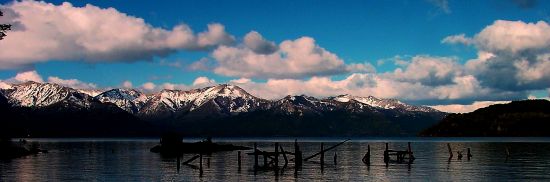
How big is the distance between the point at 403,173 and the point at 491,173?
11.3m

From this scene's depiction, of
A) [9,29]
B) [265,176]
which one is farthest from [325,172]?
[9,29]

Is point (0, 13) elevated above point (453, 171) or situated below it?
above

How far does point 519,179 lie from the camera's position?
232 feet

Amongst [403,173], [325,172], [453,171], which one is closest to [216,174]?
[325,172]

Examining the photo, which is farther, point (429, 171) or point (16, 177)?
point (429, 171)

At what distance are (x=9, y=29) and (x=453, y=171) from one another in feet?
195

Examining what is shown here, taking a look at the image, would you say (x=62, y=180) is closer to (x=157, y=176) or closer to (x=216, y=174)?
(x=157, y=176)

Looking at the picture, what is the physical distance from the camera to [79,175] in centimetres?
8212

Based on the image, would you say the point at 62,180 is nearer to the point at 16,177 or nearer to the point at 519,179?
the point at 16,177

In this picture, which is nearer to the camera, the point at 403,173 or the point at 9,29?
the point at 9,29

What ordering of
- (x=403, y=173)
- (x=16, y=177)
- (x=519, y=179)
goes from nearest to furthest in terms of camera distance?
(x=519, y=179) → (x=16, y=177) → (x=403, y=173)

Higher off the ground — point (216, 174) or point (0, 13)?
point (0, 13)

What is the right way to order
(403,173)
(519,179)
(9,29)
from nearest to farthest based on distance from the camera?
(9,29)
(519,179)
(403,173)

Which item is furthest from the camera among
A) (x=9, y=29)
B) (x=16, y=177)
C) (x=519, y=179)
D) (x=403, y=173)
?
(x=403, y=173)
